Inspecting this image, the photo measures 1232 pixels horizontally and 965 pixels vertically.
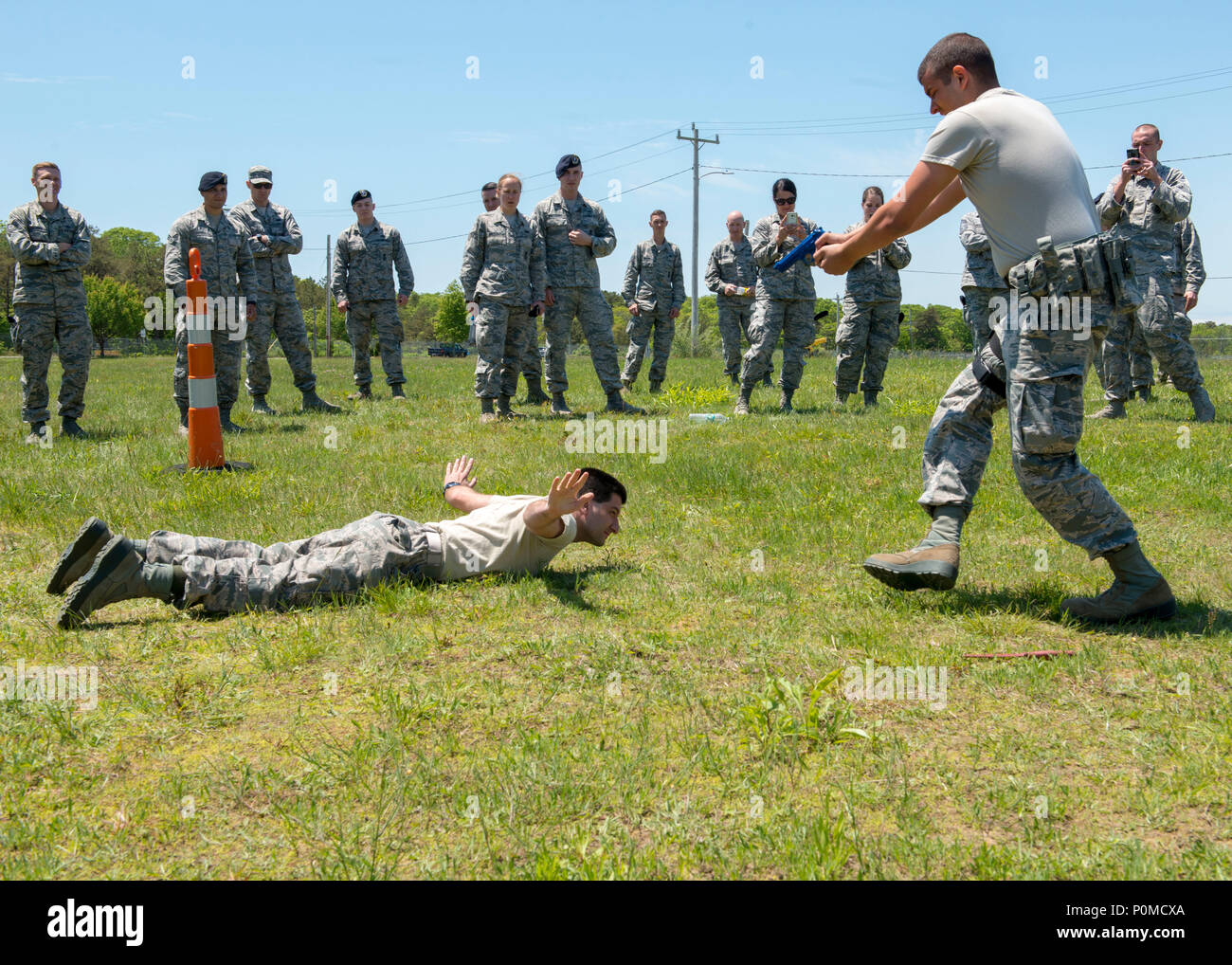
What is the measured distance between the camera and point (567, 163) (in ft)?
36.3

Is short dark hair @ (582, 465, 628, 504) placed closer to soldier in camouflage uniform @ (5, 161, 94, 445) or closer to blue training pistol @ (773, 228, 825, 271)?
blue training pistol @ (773, 228, 825, 271)

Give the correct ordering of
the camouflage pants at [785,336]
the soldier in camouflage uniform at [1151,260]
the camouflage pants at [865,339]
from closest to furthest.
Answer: the soldier in camouflage uniform at [1151,260] → the camouflage pants at [785,336] → the camouflage pants at [865,339]

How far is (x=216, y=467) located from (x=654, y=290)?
970cm

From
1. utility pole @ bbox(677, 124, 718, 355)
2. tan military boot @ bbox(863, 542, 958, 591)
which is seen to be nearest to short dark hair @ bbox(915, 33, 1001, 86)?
tan military boot @ bbox(863, 542, 958, 591)

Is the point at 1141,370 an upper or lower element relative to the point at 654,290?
lower

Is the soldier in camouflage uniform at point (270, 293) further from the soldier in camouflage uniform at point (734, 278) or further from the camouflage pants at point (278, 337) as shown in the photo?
the soldier in camouflage uniform at point (734, 278)

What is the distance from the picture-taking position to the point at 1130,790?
2697 mm

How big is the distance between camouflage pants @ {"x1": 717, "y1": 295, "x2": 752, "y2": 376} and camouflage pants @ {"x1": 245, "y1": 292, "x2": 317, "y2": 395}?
22.5 feet

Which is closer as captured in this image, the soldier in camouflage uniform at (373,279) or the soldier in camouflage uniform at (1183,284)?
the soldier in camouflage uniform at (1183,284)

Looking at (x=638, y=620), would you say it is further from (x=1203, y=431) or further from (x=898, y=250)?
(x=898, y=250)

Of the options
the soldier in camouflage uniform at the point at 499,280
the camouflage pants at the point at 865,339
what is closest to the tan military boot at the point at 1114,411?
the camouflage pants at the point at 865,339

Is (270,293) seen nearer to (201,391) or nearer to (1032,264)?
(201,391)

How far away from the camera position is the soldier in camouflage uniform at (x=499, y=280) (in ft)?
34.8

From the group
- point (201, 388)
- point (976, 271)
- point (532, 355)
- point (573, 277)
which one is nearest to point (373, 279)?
point (532, 355)
